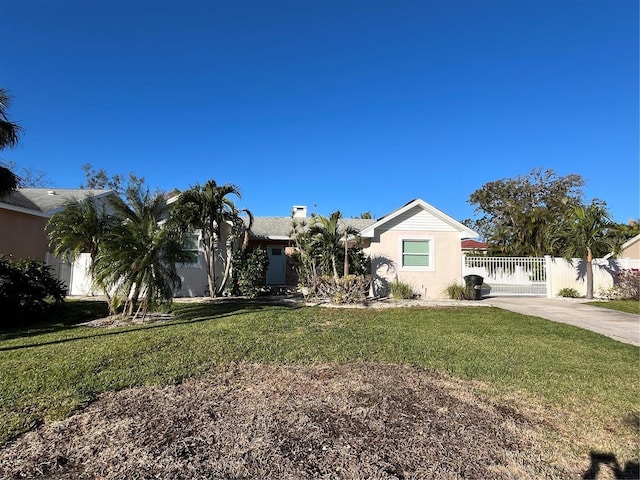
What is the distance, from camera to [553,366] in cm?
A: 550

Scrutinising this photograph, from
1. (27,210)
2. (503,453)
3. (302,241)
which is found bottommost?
(503,453)

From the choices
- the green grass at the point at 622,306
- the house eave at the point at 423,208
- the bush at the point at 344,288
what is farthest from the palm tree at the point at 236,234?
the green grass at the point at 622,306

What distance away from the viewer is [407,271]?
50.6ft

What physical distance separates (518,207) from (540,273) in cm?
1461

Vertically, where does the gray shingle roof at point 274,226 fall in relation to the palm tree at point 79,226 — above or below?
above

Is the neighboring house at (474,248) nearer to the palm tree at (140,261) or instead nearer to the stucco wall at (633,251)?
the stucco wall at (633,251)

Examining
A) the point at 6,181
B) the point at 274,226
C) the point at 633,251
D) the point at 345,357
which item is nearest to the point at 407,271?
the point at 274,226

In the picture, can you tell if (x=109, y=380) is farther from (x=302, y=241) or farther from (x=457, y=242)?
(x=457, y=242)

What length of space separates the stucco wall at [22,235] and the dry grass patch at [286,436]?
1477cm

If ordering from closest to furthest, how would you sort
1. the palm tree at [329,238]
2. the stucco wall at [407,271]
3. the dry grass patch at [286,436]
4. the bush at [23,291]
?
the dry grass patch at [286,436], the bush at [23,291], the palm tree at [329,238], the stucco wall at [407,271]

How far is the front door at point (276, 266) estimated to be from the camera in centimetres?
2109

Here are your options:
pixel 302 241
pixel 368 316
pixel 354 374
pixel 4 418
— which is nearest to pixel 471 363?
pixel 354 374

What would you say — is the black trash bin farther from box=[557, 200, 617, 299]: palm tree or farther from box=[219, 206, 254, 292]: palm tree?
box=[219, 206, 254, 292]: palm tree

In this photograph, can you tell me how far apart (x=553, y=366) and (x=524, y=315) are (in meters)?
5.87
